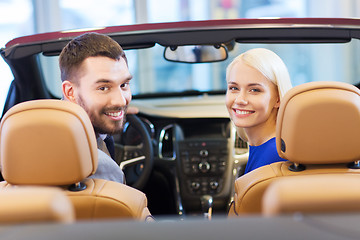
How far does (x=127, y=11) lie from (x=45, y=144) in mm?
6781

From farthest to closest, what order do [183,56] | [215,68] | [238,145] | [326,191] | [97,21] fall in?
[215,68] → [97,21] → [238,145] → [183,56] → [326,191]

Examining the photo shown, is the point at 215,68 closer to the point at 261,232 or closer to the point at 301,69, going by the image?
the point at 301,69

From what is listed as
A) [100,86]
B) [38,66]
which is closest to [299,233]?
[100,86]

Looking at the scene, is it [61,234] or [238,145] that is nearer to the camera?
[61,234]

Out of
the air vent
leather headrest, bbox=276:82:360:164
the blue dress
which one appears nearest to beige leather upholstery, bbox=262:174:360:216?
leather headrest, bbox=276:82:360:164

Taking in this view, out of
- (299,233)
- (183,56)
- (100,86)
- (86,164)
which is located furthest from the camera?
(183,56)

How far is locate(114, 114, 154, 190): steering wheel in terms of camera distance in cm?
359

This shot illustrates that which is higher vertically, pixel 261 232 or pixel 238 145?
pixel 261 232

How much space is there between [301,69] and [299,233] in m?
8.51

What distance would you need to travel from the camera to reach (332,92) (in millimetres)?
1775

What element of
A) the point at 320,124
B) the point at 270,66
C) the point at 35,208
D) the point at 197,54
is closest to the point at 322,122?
the point at 320,124

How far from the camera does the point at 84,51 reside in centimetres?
230

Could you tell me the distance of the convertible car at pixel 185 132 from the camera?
972mm

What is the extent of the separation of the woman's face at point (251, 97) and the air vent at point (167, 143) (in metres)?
1.34
